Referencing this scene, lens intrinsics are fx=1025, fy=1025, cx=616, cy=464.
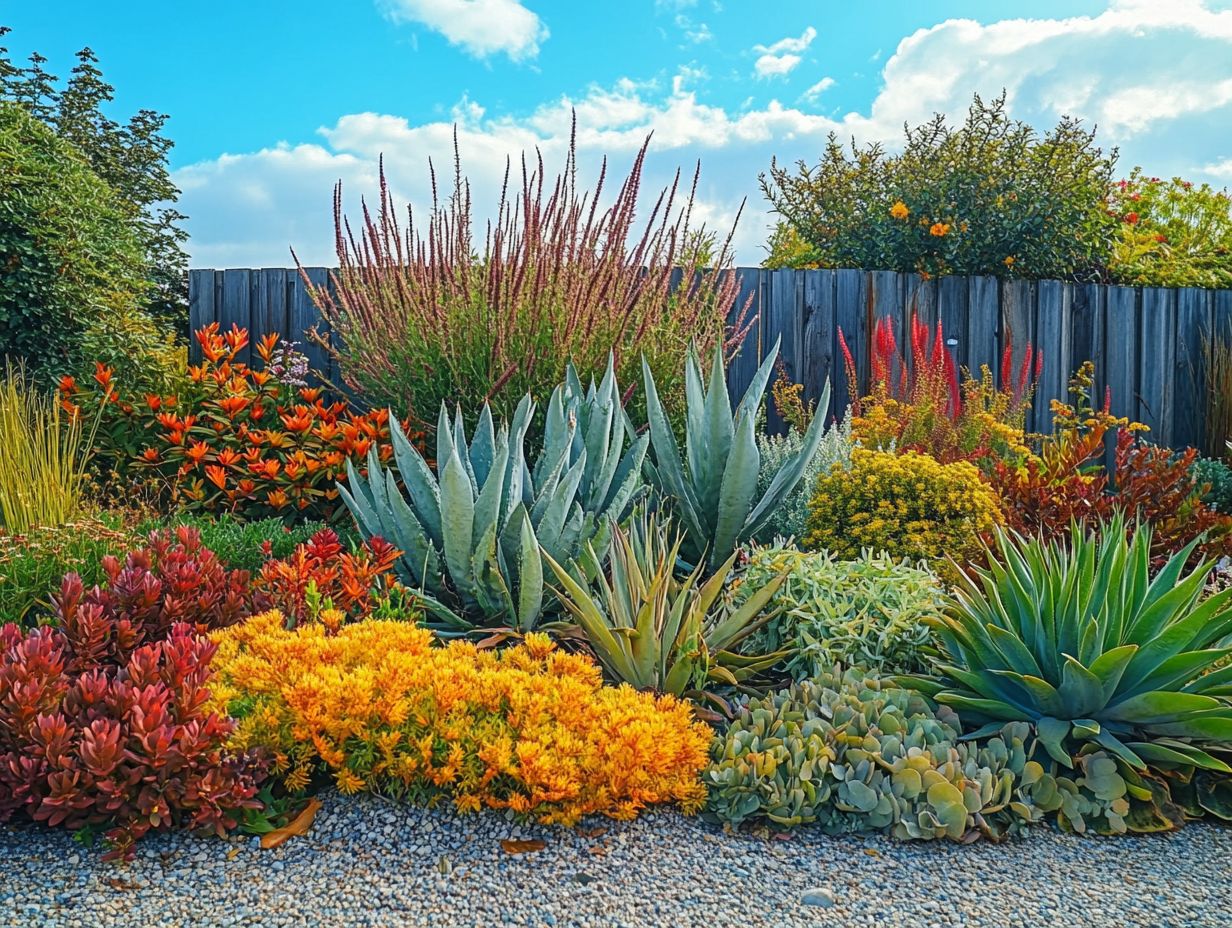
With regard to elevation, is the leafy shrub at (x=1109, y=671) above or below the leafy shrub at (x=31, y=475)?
below

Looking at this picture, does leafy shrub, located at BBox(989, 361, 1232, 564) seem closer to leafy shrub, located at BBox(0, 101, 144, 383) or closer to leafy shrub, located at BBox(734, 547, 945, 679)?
leafy shrub, located at BBox(734, 547, 945, 679)

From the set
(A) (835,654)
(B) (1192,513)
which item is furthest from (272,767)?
(B) (1192,513)

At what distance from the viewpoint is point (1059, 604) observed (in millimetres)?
3236

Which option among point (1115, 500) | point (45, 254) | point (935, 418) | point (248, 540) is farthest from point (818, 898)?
point (45, 254)

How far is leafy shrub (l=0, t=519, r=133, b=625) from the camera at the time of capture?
4.08m

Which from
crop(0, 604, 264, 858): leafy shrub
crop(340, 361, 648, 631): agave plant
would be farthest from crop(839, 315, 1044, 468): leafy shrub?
crop(0, 604, 264, 858): leafy shrub

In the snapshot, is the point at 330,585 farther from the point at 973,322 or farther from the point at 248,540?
the point at 973,322

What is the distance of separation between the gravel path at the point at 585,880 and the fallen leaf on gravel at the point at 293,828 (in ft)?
0.08

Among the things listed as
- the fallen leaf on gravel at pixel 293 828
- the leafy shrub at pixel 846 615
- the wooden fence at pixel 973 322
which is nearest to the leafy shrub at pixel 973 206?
the wooden fence at pixel 973 322

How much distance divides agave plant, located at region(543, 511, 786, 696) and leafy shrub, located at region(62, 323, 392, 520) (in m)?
2.17

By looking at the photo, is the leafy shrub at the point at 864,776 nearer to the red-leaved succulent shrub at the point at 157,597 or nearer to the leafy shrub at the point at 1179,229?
the red-leaved succulent shrub at the point at 157,597

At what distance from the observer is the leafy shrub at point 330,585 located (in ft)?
11.1

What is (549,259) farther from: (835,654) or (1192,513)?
(1192,513)

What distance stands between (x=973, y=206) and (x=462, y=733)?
822 cm
